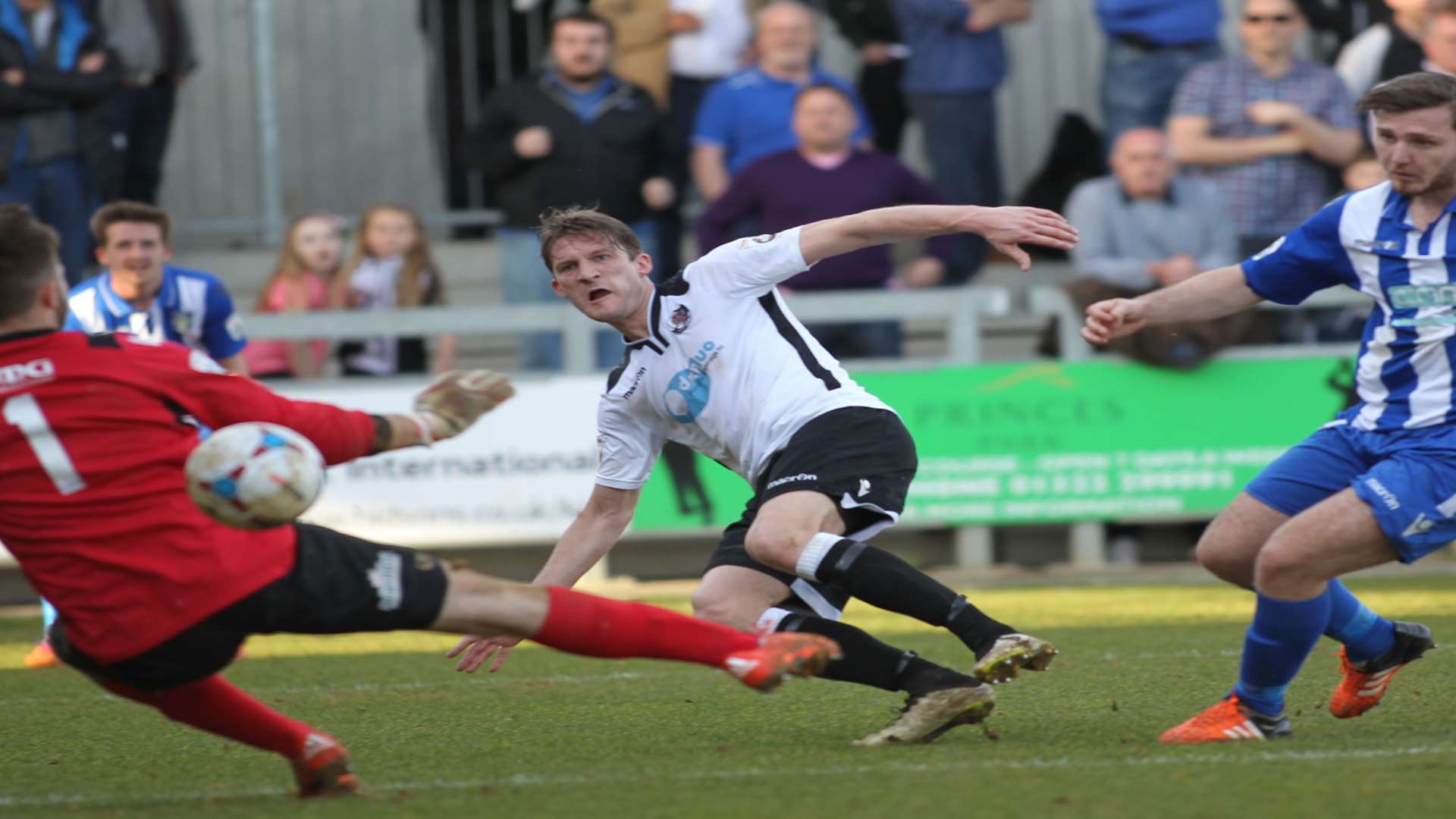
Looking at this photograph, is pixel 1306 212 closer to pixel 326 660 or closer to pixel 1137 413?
pixel 1137 413

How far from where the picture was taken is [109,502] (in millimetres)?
4199

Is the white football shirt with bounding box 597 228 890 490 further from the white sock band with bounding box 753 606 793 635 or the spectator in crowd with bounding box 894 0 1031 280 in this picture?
the spectator in crowd with bounding box 894 0 1031 280

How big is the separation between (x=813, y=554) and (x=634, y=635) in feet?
2.30

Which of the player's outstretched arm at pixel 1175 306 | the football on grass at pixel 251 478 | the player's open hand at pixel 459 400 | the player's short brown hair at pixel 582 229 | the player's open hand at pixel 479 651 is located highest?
the player's short brown hair at pixel 582 229

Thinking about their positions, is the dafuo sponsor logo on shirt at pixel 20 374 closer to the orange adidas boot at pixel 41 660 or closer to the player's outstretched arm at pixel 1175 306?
the player's outstretched arm at pixel 1175 306

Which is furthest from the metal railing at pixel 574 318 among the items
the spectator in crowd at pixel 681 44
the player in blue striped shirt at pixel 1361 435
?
the player in blue striped shirt at pixel 1361 435

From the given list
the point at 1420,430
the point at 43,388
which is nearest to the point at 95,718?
the point at 43,388

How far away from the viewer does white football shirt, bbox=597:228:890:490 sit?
17.7ft

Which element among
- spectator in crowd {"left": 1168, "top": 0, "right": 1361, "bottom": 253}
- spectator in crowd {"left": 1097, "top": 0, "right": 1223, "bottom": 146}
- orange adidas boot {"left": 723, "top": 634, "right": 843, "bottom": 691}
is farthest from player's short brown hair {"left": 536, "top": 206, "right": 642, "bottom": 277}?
spectator in crowd {"left": 1097, "top": 0, "right": 1223, "bottom": 146}

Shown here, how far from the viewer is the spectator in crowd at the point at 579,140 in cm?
1048

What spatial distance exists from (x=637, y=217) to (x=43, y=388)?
6.64 meters

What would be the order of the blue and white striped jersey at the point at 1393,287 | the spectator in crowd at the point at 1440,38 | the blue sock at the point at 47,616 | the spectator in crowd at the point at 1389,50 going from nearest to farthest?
the blue and white striped jersey at the point at 1393,287, the blue sock at the point at 47,616, the spectator in crowd at the point at 1440,38, the spectator in crowd at the point at 1389,50

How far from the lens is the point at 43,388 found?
421cm

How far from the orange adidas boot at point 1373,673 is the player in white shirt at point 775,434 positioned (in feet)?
3.42
